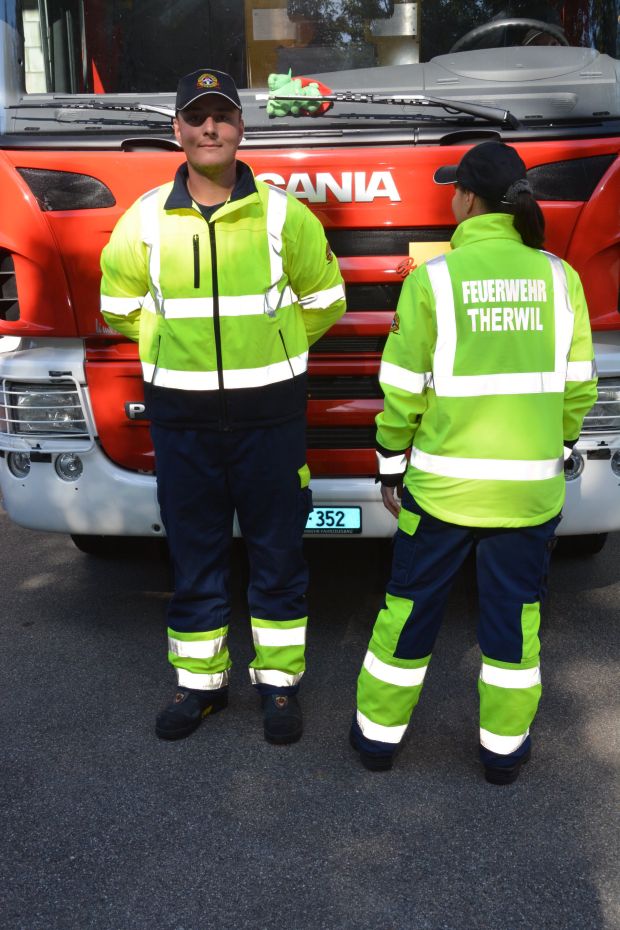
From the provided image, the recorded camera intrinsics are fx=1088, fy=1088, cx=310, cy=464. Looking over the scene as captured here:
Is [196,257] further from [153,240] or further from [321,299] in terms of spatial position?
[321,299]

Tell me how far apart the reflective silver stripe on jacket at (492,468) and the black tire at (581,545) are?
6.81 ft

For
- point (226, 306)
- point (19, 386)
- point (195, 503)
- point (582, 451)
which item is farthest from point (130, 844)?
point (582, 451)

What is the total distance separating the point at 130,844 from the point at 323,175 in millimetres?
2181

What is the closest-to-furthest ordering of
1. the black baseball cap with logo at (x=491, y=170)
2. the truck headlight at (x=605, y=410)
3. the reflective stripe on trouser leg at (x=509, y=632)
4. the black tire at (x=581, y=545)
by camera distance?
the black baseball cap with logo at (x=491, y=170) < the reflective stripe on trouser leg at (x=509, y=632) < the truck headlight at (x=605, y=410) < the black tire at (x=581, y=545)

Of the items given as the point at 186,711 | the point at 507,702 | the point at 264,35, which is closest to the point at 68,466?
the point at 186,711

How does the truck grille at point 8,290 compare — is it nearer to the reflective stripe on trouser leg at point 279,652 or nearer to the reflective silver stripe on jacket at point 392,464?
the reflective stripe on trouser leg at point 279,652

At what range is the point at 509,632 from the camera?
3035 millimetres

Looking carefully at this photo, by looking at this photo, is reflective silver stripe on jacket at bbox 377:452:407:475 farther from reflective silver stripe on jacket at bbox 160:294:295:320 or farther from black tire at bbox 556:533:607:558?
black tire at bbox 556:533:607:558

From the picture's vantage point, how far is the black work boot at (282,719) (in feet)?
11.1

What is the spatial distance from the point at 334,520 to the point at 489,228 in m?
1.39

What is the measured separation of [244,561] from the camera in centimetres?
506

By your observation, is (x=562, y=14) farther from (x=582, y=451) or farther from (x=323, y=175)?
(x=582, y=451)

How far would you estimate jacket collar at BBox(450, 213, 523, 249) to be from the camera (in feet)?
9.53

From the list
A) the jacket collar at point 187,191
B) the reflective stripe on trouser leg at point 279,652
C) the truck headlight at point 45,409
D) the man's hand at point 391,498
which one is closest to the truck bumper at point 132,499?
the truck headlight at point 45,409
